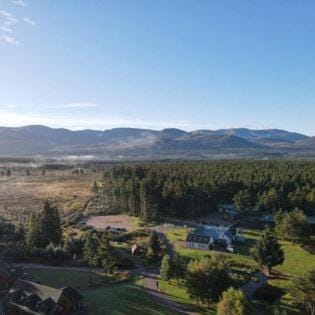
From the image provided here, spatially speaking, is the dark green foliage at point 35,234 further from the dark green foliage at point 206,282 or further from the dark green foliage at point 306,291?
the dark green foliage at point 306,291

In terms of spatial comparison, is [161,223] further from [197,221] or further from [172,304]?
[172,304]

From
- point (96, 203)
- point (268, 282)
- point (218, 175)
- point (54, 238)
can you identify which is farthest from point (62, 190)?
point (268, 282)

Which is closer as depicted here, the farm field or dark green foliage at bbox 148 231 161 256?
dark green foliage at bbox 148 231 161 256

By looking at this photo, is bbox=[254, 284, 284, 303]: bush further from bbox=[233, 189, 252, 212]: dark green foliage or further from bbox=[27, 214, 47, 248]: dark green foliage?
A: bbox=[233, 189, 252, 212]: dark green foliage

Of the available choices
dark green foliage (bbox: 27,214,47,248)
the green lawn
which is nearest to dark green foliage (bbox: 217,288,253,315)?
the green lawn

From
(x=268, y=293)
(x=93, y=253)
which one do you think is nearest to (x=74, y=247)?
(x=93, y=253)

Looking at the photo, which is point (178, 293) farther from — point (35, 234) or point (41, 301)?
point (35, 234)
